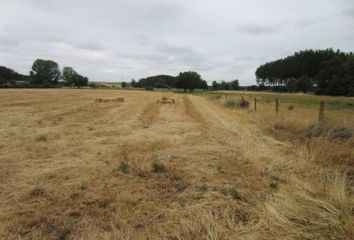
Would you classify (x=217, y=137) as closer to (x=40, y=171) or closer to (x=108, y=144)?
(x=108, y=144)

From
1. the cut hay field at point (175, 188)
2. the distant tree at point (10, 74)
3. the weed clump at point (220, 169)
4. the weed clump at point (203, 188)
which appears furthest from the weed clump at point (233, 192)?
the distant tree at point (10, 74)

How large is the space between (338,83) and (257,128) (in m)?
66.4

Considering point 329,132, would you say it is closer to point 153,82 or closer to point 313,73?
point 313,73

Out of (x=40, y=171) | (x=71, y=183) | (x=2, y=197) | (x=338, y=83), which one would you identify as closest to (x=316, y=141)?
(x=71, y=183)

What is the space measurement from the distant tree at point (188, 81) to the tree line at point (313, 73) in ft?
96.1

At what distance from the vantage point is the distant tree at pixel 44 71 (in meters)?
99.1

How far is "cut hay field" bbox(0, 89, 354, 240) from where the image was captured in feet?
11.9

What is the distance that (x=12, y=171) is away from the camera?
577 centimetres

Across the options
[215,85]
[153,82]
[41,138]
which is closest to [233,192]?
[41,138]

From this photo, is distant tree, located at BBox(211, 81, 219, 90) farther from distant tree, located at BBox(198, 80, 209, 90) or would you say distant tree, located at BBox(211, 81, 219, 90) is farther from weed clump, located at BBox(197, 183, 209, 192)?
weed clump, located at BBox(197, 183, 209, 192)

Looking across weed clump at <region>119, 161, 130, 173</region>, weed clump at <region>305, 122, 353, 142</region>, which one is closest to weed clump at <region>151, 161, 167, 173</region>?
weed clump at <region>119, 161, 130, 173</region>

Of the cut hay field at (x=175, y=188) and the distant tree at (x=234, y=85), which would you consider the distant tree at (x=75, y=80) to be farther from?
the cut hay field at (x=175, y=188)

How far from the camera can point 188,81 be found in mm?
106438

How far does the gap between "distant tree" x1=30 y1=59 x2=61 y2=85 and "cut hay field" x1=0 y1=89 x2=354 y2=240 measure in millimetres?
100193
